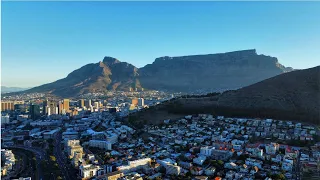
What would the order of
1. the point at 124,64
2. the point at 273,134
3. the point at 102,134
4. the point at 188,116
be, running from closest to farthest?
the point at 273,134 → the point at 102,134 → the point at 188,116 → the point at 124,64

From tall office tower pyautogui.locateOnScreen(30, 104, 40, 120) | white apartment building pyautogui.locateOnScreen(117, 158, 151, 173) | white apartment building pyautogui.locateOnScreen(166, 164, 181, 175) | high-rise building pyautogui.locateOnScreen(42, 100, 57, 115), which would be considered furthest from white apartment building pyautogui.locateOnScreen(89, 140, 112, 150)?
high-rise building pyautogui.locateOnScreen(42, 100, 57, 115)

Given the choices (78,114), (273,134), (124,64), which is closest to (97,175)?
(273,134)

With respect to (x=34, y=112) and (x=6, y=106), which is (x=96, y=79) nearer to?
(x=6, y=106)

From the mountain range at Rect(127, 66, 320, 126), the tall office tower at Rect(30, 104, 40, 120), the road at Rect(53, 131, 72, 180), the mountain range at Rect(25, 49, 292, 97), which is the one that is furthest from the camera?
the mountain range at Rect(25, 49, 292, 97)

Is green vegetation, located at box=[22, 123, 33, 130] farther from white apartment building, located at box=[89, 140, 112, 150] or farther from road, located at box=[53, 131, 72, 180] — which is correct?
white apartment building, located at box=[89, 140, 112, 150]

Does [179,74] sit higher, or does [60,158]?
[179,74]

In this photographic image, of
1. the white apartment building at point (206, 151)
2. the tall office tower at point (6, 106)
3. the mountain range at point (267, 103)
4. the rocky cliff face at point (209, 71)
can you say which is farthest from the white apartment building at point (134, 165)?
the rocky cliff face at point (209, 71)

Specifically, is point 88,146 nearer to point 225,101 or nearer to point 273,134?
point 273,134

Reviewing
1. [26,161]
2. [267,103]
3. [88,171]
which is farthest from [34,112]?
[267,103]

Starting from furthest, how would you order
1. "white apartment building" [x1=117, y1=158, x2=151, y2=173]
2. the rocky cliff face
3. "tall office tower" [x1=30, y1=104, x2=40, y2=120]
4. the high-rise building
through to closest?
the rocky cliff face → the high-rise building → "tall office tower" [x1=30, y1=104, x2=40, y2=120] → "white apartment building" [x1=117, y1=158, x2=151, y2=173]
